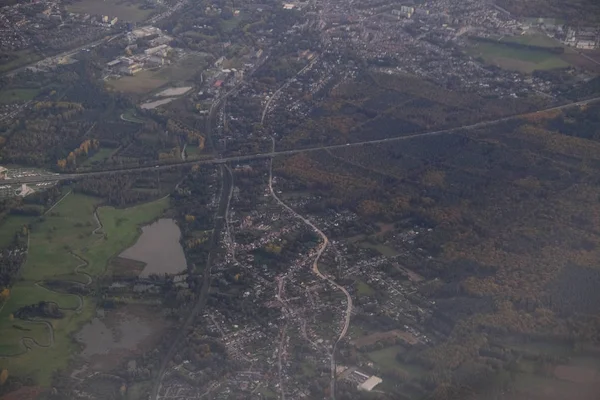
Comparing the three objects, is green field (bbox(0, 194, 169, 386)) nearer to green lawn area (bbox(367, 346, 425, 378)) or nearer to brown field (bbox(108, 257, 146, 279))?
brown field (bbox(108, 257, 146, 279))

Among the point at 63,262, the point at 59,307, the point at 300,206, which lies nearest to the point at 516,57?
the point at 300,206

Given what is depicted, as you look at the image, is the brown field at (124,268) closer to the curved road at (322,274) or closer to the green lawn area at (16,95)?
the curved road at (322,274)

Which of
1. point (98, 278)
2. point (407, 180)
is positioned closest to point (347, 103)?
point (407, 180)

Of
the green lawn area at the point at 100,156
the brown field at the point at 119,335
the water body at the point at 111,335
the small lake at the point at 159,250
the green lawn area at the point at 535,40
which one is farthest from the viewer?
the green lawn area at the point at 535,40

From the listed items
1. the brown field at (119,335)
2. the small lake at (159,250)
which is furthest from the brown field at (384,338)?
the small lake at (159,250)

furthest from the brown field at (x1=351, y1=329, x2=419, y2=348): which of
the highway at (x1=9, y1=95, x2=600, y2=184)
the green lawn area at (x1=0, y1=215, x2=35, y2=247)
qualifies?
the green lawn area at (x1=0, y1=215, x2=35, y2=247)

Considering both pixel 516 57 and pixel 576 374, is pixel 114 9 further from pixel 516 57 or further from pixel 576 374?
pixel 576 374

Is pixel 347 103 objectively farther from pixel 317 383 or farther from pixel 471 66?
pixel 317 383
